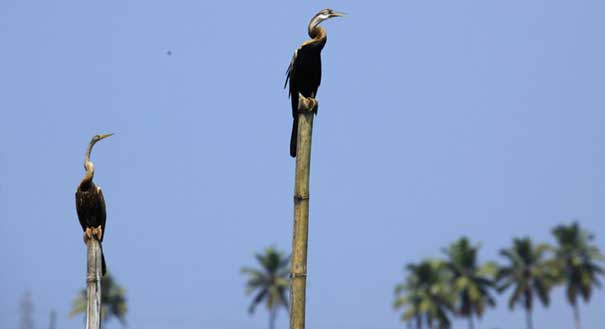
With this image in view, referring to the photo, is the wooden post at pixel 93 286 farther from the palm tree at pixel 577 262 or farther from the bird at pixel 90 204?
the palm tree at pixel 577 262

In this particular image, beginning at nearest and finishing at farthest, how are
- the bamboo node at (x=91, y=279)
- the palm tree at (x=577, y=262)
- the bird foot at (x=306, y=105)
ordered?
1. the bird foot at (x=306, y=105)
2. the bamboo node at (x=91, y=279)
3. the palm tree at (x=577, y=262)

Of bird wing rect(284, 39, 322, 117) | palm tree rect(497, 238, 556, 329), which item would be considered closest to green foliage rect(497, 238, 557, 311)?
palm tree rect(497, 238, 556, 329)

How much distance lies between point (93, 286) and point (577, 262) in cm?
6542

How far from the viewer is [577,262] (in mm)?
74812

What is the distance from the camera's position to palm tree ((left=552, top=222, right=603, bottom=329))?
74562 millimetres

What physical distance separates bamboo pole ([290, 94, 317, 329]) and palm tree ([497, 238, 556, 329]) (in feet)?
215

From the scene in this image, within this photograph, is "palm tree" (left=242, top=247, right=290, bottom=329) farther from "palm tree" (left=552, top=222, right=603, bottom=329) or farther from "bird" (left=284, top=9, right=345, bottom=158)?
"bird" (left=284, top=9, right=345, bottom=158)

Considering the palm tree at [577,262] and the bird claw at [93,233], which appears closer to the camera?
the bird claw at [93,233]

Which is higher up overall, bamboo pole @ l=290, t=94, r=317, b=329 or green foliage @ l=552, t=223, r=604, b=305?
green foliage @ l=552, t=223, r=604, b=305

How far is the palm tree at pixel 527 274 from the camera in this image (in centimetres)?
7581

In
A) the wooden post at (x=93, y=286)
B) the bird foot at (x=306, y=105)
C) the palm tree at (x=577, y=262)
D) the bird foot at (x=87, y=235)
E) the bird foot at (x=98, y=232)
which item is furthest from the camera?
the palm tree at (x=577, y=262)

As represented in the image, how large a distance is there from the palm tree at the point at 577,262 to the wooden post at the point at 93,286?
64705mm

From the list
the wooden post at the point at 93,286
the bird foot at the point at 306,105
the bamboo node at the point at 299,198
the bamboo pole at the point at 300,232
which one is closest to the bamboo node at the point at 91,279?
the wooden post at the point at 93,286

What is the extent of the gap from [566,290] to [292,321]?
67317 mm
